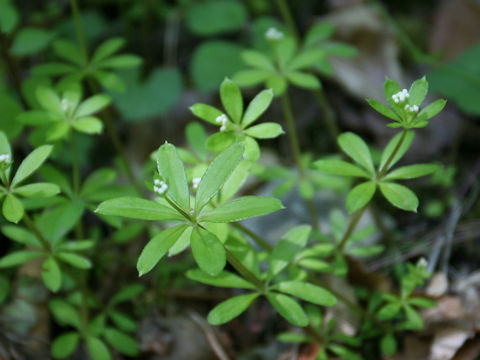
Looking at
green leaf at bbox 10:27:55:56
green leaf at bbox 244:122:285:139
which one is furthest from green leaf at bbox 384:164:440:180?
green leaf at bbox 10:27:55:56

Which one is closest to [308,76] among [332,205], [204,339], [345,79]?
[332,205]

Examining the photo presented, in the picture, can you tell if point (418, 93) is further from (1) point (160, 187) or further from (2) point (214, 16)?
(2) point (214, 16)

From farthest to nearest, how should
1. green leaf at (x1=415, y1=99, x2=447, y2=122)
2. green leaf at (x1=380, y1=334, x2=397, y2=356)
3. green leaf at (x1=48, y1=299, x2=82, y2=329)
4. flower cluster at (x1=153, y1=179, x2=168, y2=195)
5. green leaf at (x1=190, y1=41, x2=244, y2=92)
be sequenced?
green leaf at (x1=190, y1=41, x2=244, y2=92) < green leaf at (x1=48, y1=299, x2=82, y2=329) < green leaf at (x1=380, y1=334, x2=397, y2=356) < green leaf at (x1=415, y1=99, x2=447, y2=122) < flower cluster at (x1=153, y1=179, x2=168, y2=195)

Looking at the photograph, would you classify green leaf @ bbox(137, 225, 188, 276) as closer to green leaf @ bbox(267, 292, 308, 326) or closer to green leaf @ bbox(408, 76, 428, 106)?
green leaf @ bbox(267, 292, 308, 326)

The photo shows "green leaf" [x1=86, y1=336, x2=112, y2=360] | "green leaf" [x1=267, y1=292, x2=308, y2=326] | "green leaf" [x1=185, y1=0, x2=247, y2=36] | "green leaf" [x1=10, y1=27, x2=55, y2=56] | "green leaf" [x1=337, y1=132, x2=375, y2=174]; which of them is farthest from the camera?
"green leaf" [x1=185, y1=0, x2=247, y2=36]

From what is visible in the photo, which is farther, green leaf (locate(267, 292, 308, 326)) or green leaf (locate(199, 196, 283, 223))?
green leaf (locate(267, 292, 308, 326))

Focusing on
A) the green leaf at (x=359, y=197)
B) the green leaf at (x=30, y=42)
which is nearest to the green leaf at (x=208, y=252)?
the green leaf at (x=359, y=197)

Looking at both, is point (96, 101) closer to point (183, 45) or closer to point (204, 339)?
point (204, 339)
